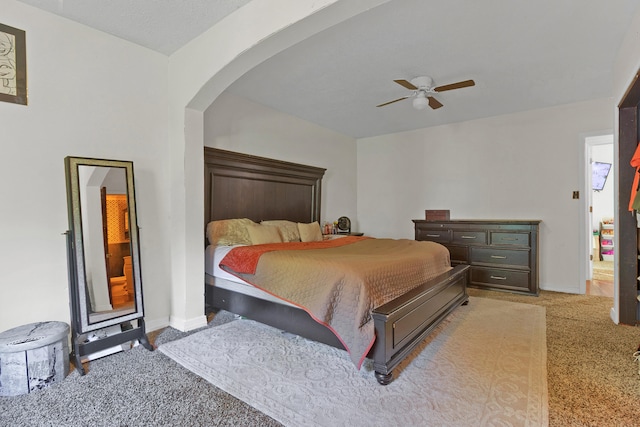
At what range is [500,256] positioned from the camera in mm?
4281

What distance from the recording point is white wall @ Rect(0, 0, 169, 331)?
2.18m

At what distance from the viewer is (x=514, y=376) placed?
2027 millimetres

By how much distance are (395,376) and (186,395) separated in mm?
1293

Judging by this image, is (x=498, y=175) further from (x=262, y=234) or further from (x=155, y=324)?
(x=155, y=324)

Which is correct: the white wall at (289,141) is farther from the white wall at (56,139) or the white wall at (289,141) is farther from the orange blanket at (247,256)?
the orange blanket at (247,256)

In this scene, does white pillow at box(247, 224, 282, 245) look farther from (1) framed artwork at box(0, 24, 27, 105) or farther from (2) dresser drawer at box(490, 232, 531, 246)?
(2) dresser drawer at box(490, 232, 531, 246)

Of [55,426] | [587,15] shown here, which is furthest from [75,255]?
[587,15]

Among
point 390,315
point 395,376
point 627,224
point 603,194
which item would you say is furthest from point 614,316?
point 603,194

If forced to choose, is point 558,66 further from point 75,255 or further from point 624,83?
point 75,255

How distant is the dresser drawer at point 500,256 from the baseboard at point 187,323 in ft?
11.9

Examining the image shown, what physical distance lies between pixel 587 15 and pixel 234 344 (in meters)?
3.68

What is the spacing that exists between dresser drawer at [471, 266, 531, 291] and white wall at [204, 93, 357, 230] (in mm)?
2431

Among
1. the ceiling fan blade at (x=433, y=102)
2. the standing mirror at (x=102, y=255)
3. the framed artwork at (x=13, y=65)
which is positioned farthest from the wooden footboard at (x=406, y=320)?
the framed artwork at (x=13, y=65)

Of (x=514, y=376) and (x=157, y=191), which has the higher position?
(x=157, y=191)
